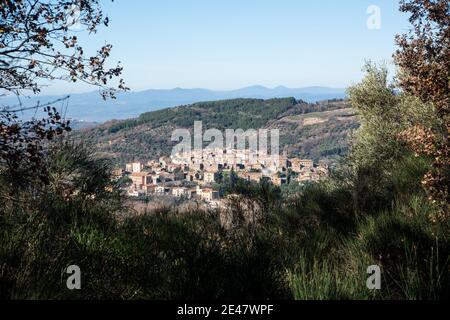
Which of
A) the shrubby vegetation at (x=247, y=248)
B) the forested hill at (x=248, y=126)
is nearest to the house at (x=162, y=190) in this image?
the forested hill at (x=248, y=126)

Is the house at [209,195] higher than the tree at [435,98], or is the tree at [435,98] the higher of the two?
the tree at [435,98]

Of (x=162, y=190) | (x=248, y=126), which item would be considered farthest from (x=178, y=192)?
(x=248, y=126)

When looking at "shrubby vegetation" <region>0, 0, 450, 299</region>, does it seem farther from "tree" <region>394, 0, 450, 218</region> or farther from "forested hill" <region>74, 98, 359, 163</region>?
"forested hill" <region>74, 98, 359, 163</region>

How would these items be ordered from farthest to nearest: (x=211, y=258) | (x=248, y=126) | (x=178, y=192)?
(x=248, y=126) → (x=178, y=192) → (x=211, y=258)

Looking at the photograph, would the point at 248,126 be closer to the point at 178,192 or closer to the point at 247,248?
the point at 178,192

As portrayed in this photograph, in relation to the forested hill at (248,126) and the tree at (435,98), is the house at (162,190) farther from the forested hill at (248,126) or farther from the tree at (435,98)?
the tree at (435,98)

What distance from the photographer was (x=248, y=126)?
171000mm

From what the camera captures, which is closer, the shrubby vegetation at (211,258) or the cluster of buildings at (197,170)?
the shrubby vegetation at (211,258)

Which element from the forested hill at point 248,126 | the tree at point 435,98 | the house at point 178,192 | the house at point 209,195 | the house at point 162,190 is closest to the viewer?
the tree at point 435,98

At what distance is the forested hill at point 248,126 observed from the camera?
13000 centimetres

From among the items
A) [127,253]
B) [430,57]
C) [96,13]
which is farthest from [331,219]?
[96,13]

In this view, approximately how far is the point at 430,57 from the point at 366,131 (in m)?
9.64

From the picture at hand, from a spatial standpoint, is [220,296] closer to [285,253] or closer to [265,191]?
[285,253]

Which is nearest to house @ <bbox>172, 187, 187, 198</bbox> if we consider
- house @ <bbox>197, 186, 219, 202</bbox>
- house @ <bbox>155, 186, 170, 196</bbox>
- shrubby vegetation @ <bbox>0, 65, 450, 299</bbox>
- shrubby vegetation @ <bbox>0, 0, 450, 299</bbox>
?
house @ <bbox>155, 186, 170, 196</bbox>
